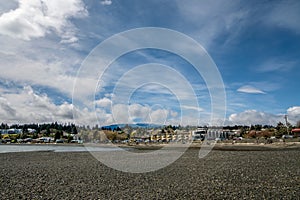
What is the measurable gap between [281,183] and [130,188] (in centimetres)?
733

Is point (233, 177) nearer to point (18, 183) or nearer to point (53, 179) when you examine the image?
point (53, 179)

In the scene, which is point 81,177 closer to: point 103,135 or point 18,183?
point 18,183

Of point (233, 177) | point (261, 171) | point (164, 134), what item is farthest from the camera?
point (164, 134)

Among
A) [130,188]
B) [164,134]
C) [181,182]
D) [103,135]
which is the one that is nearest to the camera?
[130,188]

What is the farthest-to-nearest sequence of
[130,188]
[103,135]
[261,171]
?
[103,135] → [261,171] → [130,188]

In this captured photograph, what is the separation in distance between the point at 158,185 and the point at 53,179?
618cm

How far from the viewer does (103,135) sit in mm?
112438

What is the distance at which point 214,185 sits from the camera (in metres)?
12.9


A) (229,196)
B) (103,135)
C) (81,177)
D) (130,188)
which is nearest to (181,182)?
(130,188)

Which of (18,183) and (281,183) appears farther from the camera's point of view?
(18,183)

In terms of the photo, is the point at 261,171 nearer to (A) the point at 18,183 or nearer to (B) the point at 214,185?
(B) the point at 214,185

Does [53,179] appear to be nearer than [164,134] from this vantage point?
Yes

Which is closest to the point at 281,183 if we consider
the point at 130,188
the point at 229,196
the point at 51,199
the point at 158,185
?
the point at 229,196

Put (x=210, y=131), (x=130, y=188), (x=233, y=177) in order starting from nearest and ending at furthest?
1. (x=130, y=188)
2. (x=233, y=177)
3. (x=210, y=131)
